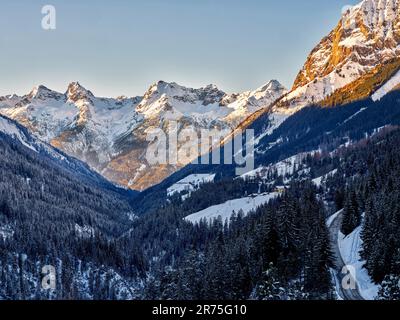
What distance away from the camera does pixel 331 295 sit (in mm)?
90000

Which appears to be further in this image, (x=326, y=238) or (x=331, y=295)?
(x=326, y=238)

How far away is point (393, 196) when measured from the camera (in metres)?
125

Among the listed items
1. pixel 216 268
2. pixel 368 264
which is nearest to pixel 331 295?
pixel 368 264

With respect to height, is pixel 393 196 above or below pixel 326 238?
above

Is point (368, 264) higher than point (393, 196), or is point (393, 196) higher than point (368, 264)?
point (393, 196)
